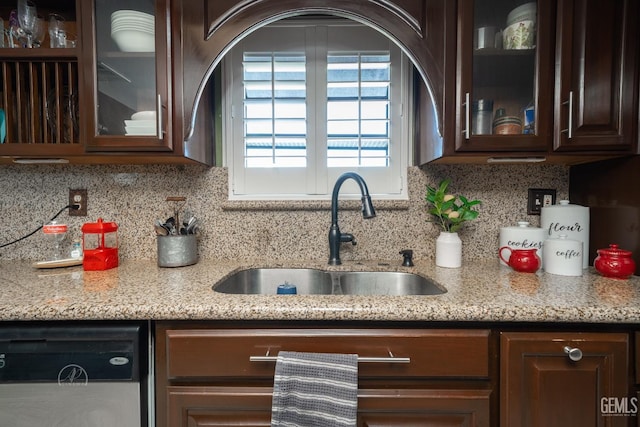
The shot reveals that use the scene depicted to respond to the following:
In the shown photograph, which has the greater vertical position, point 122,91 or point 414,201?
point 122,91

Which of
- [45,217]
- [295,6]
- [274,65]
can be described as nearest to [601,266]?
[295,6]

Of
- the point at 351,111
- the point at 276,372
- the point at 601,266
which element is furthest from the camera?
the point at 351,111

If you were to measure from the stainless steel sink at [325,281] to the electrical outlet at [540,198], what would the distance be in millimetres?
637

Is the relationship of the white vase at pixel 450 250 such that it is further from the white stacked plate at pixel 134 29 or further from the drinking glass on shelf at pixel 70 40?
the drinking glass on shelf at pixel 70 40

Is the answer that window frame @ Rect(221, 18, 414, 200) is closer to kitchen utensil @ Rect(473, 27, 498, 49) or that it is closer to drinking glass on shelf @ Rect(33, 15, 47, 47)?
kitchen utensil @ Rect(473, 27, 498, 49)

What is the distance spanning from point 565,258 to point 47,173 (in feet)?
6.80

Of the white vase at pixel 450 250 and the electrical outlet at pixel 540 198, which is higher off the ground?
the electrical outlet at pixel 540 198

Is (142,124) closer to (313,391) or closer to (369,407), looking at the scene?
(313,391)

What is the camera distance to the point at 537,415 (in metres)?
0.69

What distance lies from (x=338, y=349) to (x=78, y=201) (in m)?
1.29

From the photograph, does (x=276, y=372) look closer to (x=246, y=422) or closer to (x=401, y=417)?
(x=246, y=422)

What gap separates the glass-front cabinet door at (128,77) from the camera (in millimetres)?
957

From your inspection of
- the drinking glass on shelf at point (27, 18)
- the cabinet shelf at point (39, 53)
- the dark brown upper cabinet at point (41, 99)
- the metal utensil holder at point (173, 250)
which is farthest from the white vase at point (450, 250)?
the drinking glass on shelf at point (27, 18)
